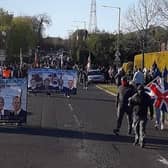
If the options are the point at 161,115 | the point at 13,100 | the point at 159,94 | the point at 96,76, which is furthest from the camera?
the point at 96,76

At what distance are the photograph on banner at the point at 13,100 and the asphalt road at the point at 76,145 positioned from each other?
0.51 metres

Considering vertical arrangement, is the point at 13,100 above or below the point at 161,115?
above

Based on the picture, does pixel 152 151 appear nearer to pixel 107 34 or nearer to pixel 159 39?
pixel 159 39

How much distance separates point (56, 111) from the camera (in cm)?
2714

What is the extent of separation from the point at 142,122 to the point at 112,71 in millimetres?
48854

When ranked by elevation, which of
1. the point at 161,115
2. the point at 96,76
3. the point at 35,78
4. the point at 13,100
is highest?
the point at 35,78

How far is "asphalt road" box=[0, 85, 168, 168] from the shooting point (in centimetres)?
1347

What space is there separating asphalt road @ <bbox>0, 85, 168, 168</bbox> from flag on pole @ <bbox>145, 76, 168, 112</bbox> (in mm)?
853

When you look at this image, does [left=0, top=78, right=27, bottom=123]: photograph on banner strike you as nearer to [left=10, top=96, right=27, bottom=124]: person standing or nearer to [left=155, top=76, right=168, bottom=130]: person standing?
[left=10, top=96, right=27, bottom=124]: person standing

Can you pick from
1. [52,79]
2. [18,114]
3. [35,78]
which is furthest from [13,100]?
[35,78]

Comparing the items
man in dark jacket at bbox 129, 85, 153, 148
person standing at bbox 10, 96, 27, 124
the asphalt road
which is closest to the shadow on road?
the asphalt road

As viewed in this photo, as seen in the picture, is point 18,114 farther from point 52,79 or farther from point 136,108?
point 52,79

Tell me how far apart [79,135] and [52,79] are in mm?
16420

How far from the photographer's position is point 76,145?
16.3 m
